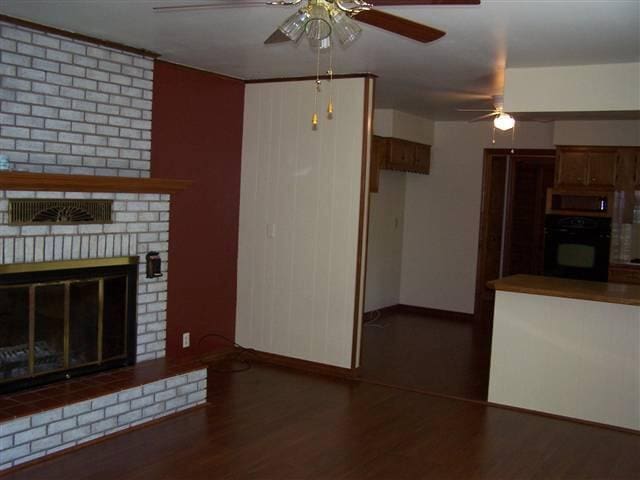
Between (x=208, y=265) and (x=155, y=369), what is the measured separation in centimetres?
138

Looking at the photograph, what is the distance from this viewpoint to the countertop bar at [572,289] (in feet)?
14.7

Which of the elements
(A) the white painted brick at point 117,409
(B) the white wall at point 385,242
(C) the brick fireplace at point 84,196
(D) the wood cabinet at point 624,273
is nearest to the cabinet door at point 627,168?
(D) the wood cabinet at point 624,273

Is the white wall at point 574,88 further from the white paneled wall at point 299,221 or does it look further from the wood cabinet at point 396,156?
the wood cabinet at point 396,156

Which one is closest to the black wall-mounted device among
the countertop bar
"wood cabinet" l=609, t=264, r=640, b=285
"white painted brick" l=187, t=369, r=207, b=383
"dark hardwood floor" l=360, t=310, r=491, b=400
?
"white painted brick" l=187, t=369, r=207, b=383

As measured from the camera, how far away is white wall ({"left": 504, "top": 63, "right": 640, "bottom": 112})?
4.50 m

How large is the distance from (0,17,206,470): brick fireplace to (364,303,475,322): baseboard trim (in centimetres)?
377

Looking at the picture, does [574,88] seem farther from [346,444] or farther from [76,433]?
[76,433]

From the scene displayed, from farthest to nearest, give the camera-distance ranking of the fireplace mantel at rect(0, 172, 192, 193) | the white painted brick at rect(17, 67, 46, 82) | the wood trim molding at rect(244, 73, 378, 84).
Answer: the wood trim molding at rect(244, 73, 378, 84) → the white painted brick at rect(17, 67, 46, 82) → the fireplace mantel at rect(0, 172, 192, 193)

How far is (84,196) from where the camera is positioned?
4309 millimetres

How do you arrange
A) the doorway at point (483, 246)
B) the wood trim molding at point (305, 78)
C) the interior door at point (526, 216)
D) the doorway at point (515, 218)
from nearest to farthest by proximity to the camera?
the wood trim molding at point (305, 78) < the doorway at point (483, 246) < the doorway at point (515, 218) < the interior door at point (526, 216)

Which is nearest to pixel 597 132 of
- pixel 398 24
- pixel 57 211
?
pixel 398 24

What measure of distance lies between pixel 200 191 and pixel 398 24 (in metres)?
3.22

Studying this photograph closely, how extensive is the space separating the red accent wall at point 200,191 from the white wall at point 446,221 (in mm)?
3200

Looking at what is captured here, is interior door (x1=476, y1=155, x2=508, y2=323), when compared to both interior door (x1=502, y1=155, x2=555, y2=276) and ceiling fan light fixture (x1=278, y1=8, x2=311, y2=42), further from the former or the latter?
ceiling fan light fixture (x1=278, y1=8, x2=311, y2=42)
